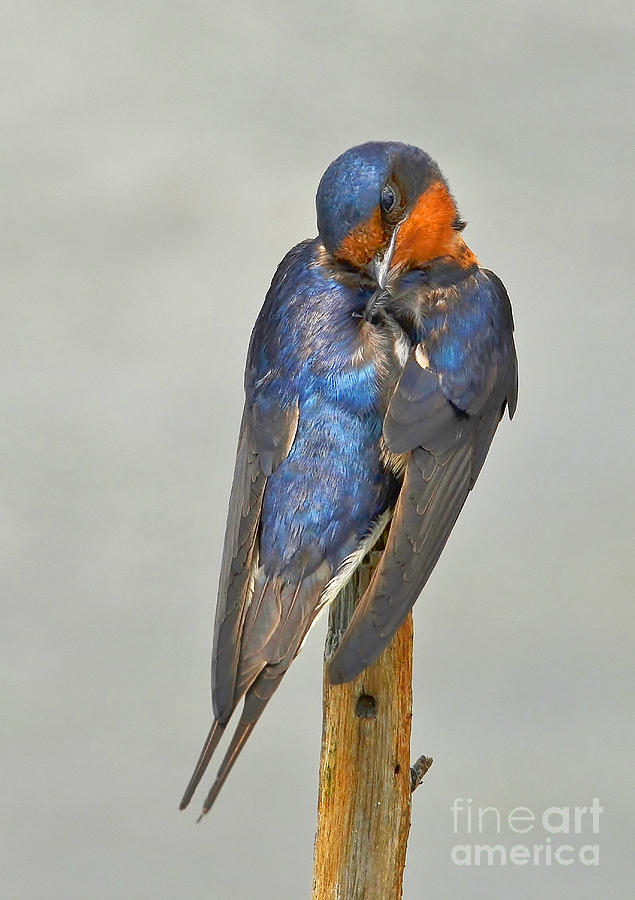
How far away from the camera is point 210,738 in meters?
1.49

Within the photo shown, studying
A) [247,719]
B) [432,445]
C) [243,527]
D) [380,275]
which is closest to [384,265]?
[380,275]

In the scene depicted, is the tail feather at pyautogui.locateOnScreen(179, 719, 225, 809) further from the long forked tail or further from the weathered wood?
the weathered wood

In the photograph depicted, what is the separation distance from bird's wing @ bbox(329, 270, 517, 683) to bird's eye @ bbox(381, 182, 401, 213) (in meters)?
0.18

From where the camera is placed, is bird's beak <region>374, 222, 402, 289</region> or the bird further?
bird's beak <region>374, 222, 402, 289</region>

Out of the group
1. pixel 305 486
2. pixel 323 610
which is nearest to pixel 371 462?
pixel 305 486

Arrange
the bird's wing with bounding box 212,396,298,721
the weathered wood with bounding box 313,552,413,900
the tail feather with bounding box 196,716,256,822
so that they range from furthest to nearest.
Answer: the weathered wood with bounding box 313,552,413,900
the bird's wing with bounding box 212,396,298,721
the tail feather with bounding box 196,716,256,822

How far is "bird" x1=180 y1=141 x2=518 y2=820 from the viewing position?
159cm

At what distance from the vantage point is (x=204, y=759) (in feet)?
4.81

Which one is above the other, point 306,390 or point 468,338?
point 468,338

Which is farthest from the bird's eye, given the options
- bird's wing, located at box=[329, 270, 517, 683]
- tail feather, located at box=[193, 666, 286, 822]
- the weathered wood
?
tail feather, located at box=[193, 666, 286, 822]

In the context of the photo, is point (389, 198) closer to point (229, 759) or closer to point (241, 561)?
point (241, 561)

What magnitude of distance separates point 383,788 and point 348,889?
0.13 meters

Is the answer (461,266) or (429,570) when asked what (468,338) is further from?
(429,570)

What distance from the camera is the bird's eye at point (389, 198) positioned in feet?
5.82
